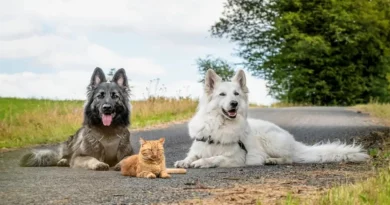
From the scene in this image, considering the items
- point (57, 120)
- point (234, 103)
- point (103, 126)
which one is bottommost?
point (57, 120)

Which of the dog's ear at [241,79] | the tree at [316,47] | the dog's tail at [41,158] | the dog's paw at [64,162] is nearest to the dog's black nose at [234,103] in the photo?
the dog's ear at [241,79]

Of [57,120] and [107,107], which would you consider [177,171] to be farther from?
[57,120]

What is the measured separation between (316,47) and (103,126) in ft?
111

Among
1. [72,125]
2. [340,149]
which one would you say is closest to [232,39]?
[72,125]

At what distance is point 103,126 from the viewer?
10.6 metres

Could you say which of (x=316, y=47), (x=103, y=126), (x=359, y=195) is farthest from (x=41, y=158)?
(x=316, y=47)

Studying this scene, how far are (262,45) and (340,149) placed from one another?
36.6 m

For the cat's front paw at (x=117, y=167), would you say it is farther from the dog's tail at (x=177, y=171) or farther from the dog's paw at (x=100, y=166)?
the dog's tail at (x=177, y=171)

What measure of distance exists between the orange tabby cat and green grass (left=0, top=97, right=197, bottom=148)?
22.0 ft

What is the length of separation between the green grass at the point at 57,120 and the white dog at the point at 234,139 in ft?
19.9

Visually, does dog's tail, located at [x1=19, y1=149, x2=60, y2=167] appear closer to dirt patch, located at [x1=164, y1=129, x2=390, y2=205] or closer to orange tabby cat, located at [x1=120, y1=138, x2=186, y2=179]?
orange tabby cat, located at [x1=120, y1=138, x2=186, y2=179]

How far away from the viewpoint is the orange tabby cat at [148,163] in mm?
8992

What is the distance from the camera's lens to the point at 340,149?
11.8 metres

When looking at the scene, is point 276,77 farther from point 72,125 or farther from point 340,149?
point 340,149
